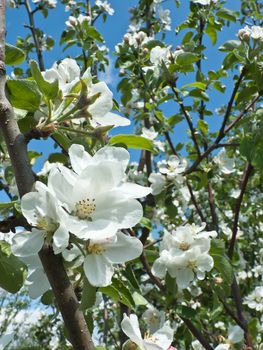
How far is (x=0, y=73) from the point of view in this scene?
86 centimetres

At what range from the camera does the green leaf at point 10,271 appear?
0.89 metres

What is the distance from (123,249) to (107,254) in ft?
0.09

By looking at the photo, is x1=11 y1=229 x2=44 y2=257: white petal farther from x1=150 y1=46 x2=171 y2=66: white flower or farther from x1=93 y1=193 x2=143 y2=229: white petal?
x1=150 y1=46 x2=171 y2=66: white flower

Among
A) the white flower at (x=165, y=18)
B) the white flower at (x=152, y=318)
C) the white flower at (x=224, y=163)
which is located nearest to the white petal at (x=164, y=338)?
the white flower at (x=152, y=318)

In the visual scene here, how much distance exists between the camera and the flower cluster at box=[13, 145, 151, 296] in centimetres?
73

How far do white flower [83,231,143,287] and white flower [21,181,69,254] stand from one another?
64 mm

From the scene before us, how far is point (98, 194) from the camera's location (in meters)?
0.78


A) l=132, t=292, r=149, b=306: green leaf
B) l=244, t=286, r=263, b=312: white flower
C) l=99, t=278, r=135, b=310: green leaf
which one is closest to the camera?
l=99, t=278, r=135, b=310: green leaf

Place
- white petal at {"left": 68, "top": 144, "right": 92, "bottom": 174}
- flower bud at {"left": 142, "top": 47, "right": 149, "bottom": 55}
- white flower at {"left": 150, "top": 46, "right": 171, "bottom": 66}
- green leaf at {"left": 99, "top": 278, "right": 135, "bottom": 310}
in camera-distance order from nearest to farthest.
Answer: white petal at {"left": 68, "top": 144, "right": 92, "bottom": 174}
green leaf at {"left": 99, "top": 278, "right": 135, "bottom": 310}
white flower at {"left": 150, "top": 46, "right": 171, "bottom": 66}
flower bud at {"left": 142, "top": 47, "right": 149, "bottom": 55}

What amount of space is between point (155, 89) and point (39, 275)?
6.32 feet

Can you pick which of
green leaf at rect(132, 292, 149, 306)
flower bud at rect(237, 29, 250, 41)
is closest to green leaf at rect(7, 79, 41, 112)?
green leaf at rect(132, 292, 149, 306)

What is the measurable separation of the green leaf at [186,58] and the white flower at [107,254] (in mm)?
1809

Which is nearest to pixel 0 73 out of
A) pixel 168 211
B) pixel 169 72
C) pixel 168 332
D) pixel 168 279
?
pixel 168 332

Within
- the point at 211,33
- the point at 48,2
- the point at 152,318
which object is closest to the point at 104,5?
the point at 48,2
